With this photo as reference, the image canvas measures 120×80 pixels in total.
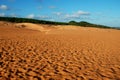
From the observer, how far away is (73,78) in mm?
6070

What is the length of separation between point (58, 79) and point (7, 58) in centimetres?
362

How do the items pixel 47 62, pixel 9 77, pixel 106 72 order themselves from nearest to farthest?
1. pixel 9 77
2. pixel 106 72
3. pixel 47 62

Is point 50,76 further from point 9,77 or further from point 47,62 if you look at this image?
point 47,62

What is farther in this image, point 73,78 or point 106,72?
point 106,72

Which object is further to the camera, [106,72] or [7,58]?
[7,58]

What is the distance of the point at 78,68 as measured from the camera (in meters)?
7.29

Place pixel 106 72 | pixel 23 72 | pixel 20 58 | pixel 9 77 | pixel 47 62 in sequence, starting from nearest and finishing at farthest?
pixel 9 77 → pixel 23 72 → pixel 106 72 → pixel 47 62 → pixel 20 58

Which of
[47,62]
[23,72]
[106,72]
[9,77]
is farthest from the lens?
[47,62]

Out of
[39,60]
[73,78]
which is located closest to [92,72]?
[73,78]

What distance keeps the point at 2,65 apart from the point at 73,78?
3.16 meters

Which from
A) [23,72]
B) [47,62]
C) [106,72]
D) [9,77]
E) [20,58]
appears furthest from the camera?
[20,58]

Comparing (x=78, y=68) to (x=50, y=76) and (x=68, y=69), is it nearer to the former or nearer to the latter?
(x=68, y=69)

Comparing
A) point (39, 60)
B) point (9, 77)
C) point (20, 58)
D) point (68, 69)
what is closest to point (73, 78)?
point (68, 69)

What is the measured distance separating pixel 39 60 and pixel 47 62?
20.3 inches
